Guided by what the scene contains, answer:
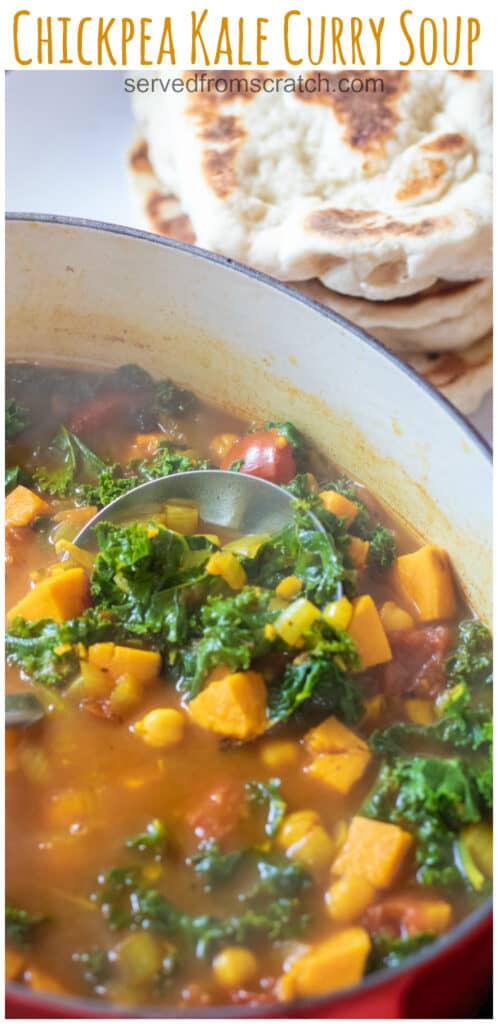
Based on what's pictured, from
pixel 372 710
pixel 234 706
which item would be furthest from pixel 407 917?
pixel 234 706

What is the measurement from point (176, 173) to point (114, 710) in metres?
2.57

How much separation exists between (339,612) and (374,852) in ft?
2.18

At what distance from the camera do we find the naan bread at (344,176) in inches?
150

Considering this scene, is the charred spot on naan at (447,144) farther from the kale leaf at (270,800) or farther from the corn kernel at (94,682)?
the kale leaf at (270,800)

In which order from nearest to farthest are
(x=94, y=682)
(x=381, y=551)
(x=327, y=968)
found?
(x=327, y=968)
(x=94, y=682)
(x=381, y=551)

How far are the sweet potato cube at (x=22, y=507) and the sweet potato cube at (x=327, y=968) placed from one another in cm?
165

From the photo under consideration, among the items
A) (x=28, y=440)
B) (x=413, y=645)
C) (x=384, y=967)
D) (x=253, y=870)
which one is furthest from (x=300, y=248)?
(x=384, y=967)

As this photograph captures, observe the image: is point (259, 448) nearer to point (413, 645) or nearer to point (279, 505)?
point (279, 505)

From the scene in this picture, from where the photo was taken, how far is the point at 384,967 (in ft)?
7.61

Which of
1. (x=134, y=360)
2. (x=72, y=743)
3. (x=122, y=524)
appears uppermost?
(x=134, y=360)

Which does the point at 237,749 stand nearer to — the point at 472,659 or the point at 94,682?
the point at 94,682

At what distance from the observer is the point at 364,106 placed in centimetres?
421

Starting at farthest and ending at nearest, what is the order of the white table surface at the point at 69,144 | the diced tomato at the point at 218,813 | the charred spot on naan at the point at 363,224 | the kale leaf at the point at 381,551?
1. the white table surface at the point at 69,144
2. the charred spot on naan at the point at 363,224
3. the kale leaf at the point at 381,551
4. the diced tomato at the point at 218,813

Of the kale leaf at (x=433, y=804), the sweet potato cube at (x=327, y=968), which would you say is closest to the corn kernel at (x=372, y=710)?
the kale leaf at (x=433, y=804)
